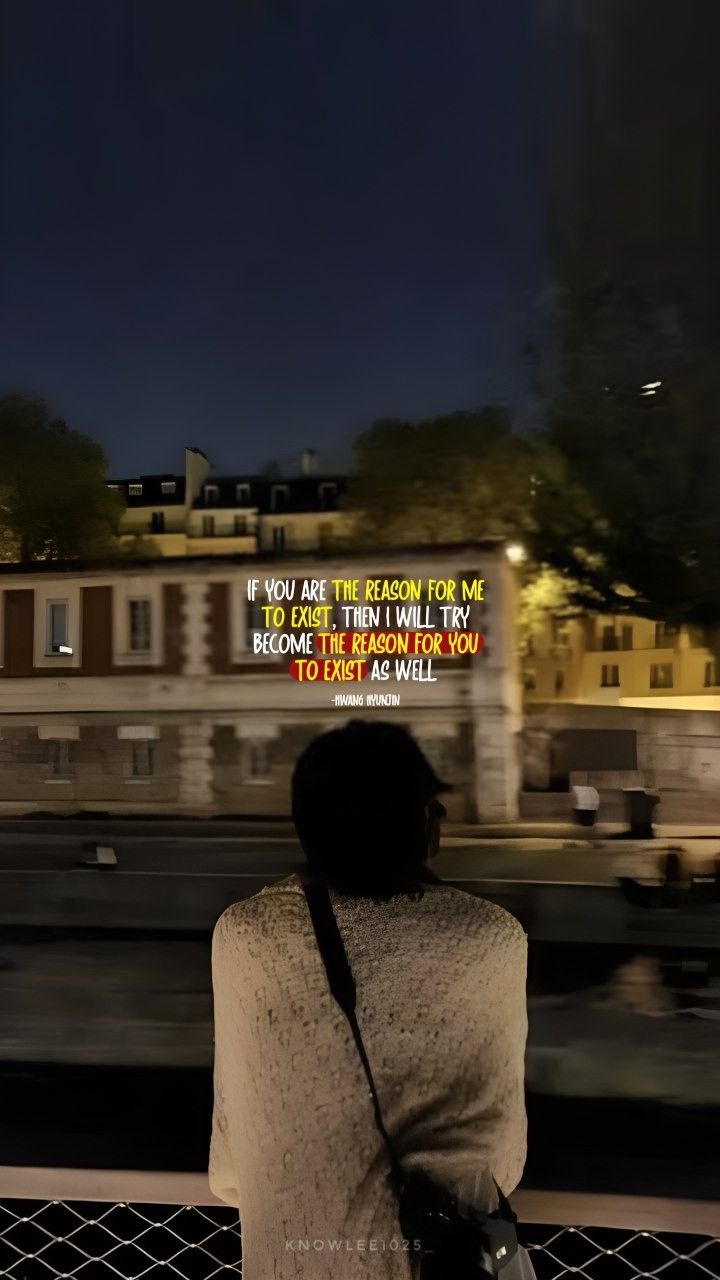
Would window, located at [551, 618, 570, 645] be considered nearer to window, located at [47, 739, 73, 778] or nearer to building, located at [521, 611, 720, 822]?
building, located at [521, 611, 720, 822]

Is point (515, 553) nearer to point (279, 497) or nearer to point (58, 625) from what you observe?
point (279, 497)

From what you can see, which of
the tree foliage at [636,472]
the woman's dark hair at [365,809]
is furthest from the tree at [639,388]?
the woman's dark hair at [365,809]

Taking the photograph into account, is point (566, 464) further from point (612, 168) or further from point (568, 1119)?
point (568, 1119)

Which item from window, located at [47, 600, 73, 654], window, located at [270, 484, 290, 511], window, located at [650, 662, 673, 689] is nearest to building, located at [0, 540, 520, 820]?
window, located at [47, 600, 73, 654]

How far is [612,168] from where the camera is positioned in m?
2.13

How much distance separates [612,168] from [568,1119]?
6.11 ft

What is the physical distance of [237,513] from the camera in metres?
2.08

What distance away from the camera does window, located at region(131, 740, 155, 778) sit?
211 centimetres

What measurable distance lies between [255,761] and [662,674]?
782 mm

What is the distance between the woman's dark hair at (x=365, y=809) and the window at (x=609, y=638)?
1091 mm

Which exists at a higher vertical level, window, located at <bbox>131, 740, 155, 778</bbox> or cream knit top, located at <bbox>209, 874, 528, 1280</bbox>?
window, located at <bbox>131, 740, 155, 778</bbox>

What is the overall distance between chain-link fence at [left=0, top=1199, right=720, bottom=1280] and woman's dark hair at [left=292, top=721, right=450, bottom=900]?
4.23 feet

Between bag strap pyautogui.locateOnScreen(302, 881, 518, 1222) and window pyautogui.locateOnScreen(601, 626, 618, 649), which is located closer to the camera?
bag strap pyautogui.locateOnScreen(302, 881, 518, 1222)

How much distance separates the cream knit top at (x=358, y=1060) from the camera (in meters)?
0.83
